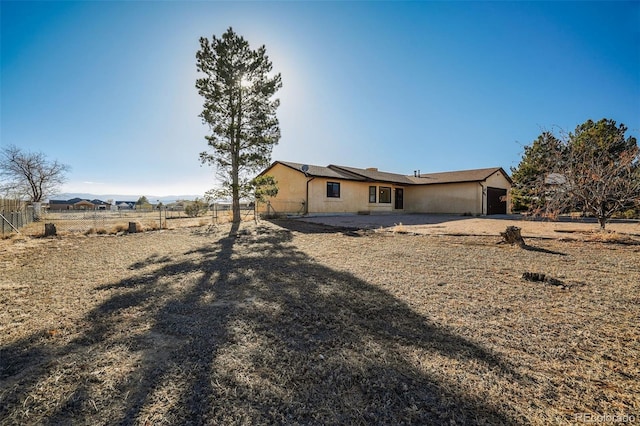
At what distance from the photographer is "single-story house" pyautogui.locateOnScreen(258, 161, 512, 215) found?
62.3 feet

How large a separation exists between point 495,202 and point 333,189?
1403 cm

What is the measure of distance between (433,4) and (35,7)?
10605 millimetres

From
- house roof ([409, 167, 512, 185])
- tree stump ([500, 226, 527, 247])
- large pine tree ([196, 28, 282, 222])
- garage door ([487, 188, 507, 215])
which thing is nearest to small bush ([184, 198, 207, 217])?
large pine tree ([196, 28, 282, 222])

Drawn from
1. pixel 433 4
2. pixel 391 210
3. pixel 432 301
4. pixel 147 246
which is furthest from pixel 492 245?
pixel 391 210

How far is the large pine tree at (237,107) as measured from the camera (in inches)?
549

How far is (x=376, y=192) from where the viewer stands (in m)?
22.2

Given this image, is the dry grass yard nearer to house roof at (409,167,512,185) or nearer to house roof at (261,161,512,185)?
house roof at (261,161,512,185)

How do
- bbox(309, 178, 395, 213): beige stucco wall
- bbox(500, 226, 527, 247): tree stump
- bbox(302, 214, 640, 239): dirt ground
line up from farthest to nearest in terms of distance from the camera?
bbox(309, 178, 395, 213): beige stucco wall → bbox(302, 214, 640, 239): dirt ground → bbox(500, 226, 527, 247): tree stump

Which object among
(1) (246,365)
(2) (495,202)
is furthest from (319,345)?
(2) (495,202)

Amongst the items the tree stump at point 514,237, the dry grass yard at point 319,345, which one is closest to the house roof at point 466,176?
the tree stump at point 514,237

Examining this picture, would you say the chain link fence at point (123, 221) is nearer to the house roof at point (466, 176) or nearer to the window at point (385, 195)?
the window at point (385, 195)

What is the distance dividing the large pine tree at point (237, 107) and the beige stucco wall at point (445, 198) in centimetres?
1469

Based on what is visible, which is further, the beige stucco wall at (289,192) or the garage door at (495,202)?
the garage door at (495,202)

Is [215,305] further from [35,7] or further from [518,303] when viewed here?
[35,7]
